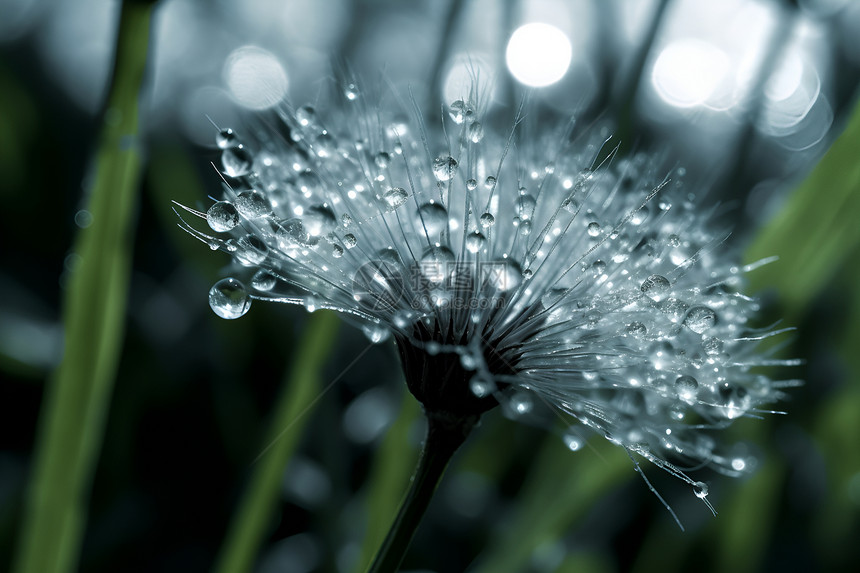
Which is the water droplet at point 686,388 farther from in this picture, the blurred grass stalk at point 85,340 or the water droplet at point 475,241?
the blurred grass stalk at point 85,340

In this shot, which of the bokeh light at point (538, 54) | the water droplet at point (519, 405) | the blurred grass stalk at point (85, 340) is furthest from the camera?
the bokeh light at point (538, 54)


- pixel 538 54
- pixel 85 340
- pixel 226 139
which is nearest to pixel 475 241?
pixel 226 139

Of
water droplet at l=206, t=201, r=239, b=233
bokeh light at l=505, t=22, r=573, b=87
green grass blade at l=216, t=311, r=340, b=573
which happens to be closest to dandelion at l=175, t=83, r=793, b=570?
water droplet at l=206, t=201, r=239, b=233

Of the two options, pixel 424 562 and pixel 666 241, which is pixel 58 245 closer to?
pixel 424 562

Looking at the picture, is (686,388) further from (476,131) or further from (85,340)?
(85,340)

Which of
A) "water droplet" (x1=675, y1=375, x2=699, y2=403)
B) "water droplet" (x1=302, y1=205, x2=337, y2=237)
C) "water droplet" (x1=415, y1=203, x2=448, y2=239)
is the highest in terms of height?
"water droplet" (x1=415, y1=203, x2=448, y2=239)

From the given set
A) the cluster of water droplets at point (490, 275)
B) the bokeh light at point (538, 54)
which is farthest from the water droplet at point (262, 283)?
the bokeh light at point (538, 54)

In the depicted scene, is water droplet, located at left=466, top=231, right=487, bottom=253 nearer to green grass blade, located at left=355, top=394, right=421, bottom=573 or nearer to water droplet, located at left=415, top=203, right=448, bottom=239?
water droplet, located at left=415, top=203, right=448, bottom=239
